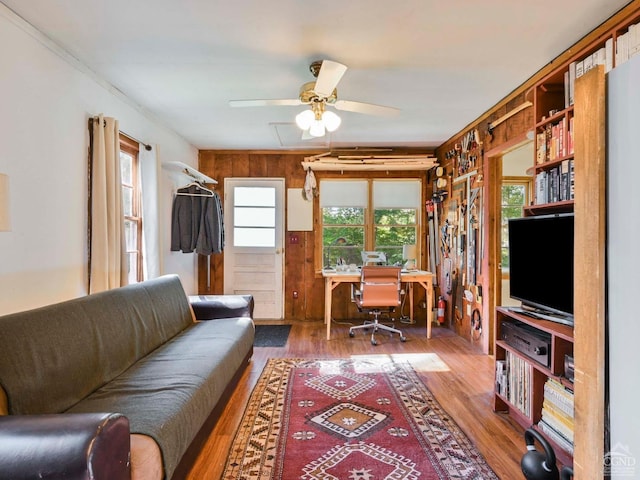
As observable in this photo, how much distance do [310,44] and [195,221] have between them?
267 centimetres

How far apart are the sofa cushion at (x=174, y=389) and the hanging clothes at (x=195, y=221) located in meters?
1.68

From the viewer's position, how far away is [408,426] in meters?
2.18

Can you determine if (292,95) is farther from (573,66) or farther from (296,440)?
(296,440)

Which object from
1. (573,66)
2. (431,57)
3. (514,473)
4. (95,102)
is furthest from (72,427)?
(573,66)

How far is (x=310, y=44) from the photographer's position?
7.25 feet

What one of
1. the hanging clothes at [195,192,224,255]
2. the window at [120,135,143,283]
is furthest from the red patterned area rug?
the hanging clothes at [195,192,224,255]

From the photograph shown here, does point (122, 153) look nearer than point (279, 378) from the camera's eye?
No

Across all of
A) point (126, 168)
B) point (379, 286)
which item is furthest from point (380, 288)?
point (126, 168)

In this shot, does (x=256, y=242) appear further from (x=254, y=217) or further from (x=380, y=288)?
(x=380, y=288)

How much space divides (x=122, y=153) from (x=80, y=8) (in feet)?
4.91

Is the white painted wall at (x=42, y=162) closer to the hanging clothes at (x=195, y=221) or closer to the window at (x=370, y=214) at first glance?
the hanging clothes at (x=195, y=221)

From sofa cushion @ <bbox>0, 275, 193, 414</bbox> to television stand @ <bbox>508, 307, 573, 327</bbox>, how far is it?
2.45 metres

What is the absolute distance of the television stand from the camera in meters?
1.94

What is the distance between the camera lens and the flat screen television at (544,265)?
6.23 ft
